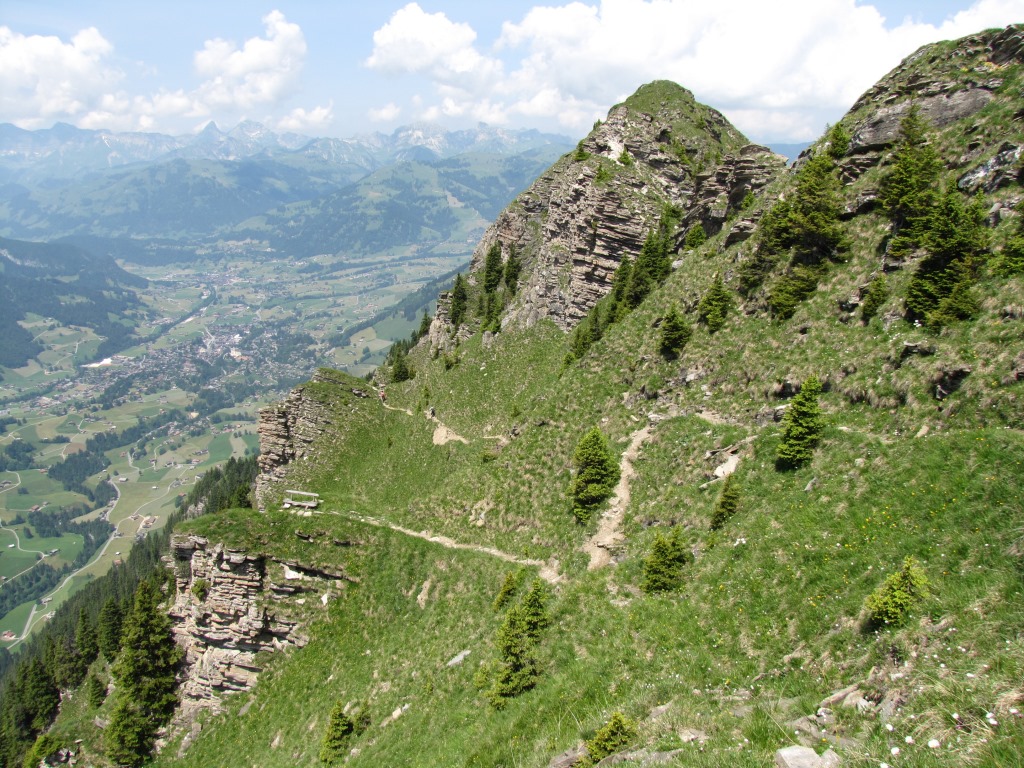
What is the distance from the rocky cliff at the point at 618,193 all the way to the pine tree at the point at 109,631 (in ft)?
224

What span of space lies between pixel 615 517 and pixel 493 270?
6806cm

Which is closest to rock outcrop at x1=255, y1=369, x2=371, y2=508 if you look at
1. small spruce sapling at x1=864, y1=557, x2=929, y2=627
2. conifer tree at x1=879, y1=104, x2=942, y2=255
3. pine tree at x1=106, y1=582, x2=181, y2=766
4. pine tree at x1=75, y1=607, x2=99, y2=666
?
pine tree at x1=106, y1=582, x2=181, y2=766

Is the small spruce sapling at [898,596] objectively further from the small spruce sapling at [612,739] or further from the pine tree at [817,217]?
the pine tree at [817,217]

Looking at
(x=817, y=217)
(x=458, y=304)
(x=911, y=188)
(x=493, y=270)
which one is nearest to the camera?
(x=911, y=188)

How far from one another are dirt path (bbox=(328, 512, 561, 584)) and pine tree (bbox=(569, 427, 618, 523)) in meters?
4.77

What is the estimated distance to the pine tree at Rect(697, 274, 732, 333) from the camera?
5038 cm

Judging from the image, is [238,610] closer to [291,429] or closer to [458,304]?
[291,429]

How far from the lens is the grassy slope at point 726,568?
1617cm

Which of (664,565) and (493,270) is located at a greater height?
(493,270)

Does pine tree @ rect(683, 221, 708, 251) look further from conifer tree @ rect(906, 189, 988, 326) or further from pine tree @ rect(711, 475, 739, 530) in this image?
pine tree @ rect(711, 475, 739, 530)

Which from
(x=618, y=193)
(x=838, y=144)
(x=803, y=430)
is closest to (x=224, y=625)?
(x=803, y=430)

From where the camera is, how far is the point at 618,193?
83875mm

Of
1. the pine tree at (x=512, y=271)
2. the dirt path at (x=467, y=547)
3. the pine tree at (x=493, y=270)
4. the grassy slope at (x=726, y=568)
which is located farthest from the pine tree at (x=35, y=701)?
the pine tree at (x=512, y=271)

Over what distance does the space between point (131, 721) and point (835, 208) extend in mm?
78993
